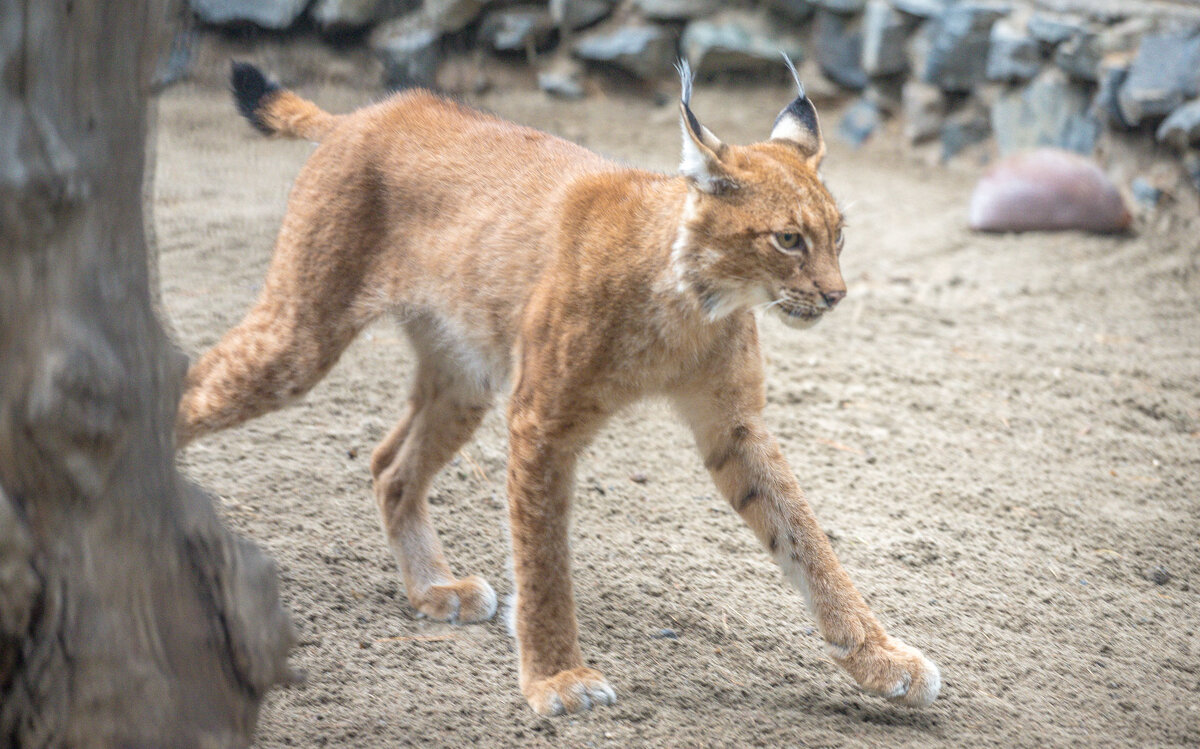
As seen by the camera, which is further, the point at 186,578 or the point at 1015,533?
the point at 1015,533

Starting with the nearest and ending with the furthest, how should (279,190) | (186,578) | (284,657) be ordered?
(186,578), (284,657), (279,190)

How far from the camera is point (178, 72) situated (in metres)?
8.52

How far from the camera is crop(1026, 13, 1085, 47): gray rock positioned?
7035 millimetres

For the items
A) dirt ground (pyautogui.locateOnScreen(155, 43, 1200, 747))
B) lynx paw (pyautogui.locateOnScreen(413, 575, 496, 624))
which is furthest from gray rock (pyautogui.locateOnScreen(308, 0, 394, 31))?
lynx paw (pyautogui.locateOnScreen(413, 575, 496, 624))

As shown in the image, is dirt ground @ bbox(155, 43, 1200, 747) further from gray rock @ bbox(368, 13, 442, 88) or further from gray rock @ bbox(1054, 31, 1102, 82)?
gray rock @ bbox(368, 13, 442, 88)

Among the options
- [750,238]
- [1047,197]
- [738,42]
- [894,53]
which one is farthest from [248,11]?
[750,238]

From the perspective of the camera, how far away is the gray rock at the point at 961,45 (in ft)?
24.9

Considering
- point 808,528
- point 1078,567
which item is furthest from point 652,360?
point 1078,567

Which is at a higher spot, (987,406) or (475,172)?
(475,172)

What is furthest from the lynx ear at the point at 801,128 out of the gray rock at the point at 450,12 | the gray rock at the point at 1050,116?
the gray rock at the point at 450,12

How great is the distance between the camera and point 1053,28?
23.3 feet

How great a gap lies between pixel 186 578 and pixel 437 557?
5.13 feet

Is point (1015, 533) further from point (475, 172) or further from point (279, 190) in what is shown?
point (279, 190)

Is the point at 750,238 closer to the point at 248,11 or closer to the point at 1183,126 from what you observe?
the point at 1183,126
